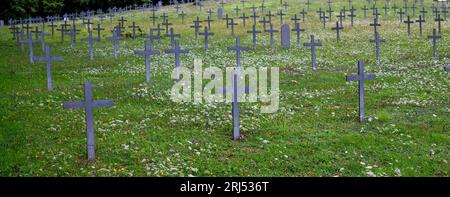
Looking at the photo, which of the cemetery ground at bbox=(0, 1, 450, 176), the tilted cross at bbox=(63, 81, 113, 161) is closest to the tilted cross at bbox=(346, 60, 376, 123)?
the cemetery ground at bbox=(0, 1, 450, 176)

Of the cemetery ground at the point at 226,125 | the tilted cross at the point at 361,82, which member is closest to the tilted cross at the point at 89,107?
the cemetery ground at the point at 226,125

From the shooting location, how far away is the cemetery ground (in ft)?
40.3

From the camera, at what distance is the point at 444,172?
12.0m

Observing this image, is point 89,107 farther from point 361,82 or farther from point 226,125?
point 361,82

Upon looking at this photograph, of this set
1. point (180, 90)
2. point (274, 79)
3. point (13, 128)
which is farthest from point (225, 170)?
point (274, 79)

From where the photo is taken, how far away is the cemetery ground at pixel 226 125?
12.3 metres

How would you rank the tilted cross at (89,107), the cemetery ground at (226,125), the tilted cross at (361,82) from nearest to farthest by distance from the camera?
the cemetery ground at (226,125) → the tilted cross at (89,107) → the tilted cross at (361,82)

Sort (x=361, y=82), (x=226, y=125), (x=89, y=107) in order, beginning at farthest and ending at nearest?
(x=361, y=82) → (x=226, y=125) → (x=89, y=107)

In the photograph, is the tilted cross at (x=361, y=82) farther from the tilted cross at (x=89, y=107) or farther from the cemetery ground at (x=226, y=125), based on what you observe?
the tilted cross at (x=89, y=107)

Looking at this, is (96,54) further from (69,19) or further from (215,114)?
(69,19)

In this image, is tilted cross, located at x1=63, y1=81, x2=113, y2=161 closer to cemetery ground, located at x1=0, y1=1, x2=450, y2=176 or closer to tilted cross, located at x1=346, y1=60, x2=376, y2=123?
cemetery ground, located at x1=0, y1=1, x2=450, y2=176

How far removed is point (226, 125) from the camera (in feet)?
53.4

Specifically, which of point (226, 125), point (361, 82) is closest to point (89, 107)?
point (226, 125)

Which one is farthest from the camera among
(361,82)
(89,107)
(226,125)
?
(361,82)
